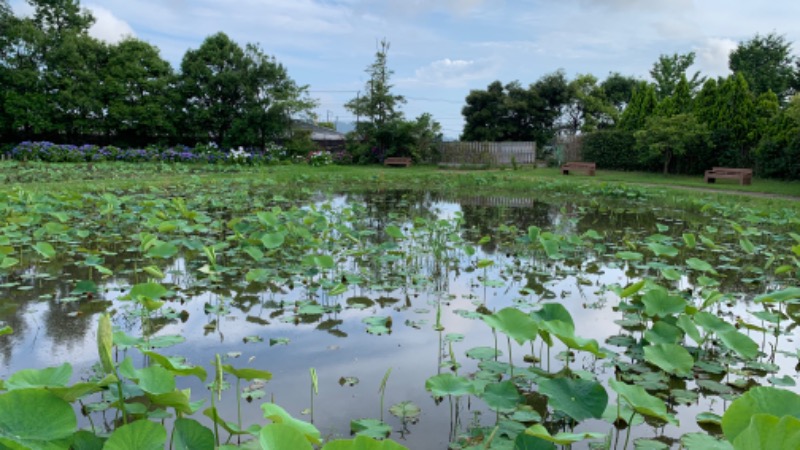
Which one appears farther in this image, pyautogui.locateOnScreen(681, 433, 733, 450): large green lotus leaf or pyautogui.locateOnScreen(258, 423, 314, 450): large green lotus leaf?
pyautogui.locateOnScreen(681, 433, 733, 450): large green lotus leaf

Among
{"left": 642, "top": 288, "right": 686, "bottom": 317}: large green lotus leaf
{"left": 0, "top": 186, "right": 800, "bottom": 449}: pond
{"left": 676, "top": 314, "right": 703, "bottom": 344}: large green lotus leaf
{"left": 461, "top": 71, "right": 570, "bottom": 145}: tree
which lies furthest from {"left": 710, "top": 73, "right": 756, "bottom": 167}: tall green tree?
{"left": 676, "top": 314, "right": 703, "bottom": 344}: large green lotus leaf

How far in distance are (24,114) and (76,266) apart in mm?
19195

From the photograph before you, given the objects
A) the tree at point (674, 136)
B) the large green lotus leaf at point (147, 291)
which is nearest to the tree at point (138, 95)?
the tree at point (674, 136)

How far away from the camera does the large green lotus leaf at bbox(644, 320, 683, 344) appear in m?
2.40

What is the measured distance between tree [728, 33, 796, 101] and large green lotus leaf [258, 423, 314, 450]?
1015 inches

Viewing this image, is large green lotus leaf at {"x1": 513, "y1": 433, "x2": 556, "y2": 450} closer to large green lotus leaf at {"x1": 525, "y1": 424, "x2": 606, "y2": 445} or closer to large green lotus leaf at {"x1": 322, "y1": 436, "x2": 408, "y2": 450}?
large green lotus leaf at {"x1": 525, "y1": 424, "x2": 606, "y2": 445}

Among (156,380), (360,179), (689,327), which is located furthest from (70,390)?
(360,179)

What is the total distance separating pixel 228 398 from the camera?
84.5 inches

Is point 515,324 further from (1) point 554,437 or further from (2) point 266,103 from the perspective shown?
(2) point 266,103

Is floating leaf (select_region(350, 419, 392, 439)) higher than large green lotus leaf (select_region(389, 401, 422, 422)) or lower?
higher

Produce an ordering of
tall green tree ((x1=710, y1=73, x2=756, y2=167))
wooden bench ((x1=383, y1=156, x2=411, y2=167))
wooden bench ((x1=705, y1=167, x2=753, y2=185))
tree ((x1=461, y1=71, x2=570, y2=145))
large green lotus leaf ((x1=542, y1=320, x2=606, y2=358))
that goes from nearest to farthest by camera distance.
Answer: large green lotus leaf ((x1=542, y1=320, x2=606, y2=358))
wooden bench ((x1=705, y1=167, x2=753, y2=185))
tall green tree ((x1=710, y1=73, x2=756, y2=167))
wooden bench ((x1=383, y1=156, x2=411, y2=167))
tree ((x1=461, y1=71, x2=570, y2=145))

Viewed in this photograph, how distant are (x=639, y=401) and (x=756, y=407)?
0.32m

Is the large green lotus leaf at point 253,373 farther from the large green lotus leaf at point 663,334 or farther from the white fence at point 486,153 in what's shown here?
the white fence at point 486,153

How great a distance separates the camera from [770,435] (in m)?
→ 1.05
